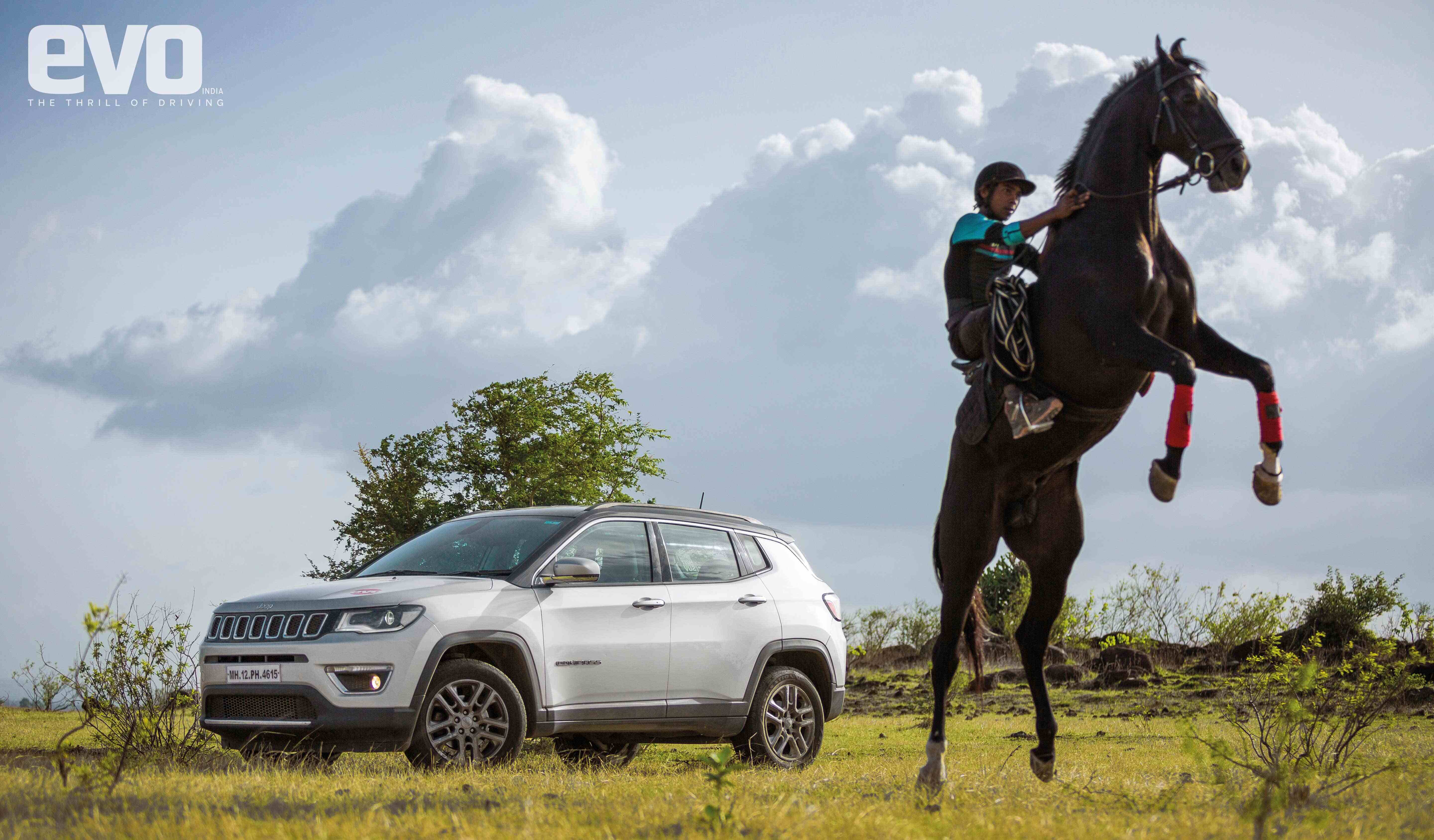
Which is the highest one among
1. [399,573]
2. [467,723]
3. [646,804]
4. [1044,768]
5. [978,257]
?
[978,257]

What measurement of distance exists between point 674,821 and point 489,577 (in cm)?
387

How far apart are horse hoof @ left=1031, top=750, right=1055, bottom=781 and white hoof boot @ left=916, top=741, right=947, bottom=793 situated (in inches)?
20.6

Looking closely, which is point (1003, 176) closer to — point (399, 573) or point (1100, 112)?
point (1100, 112)

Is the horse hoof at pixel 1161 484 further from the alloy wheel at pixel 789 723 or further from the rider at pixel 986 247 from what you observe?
the alloy wheel at pixel 789 723

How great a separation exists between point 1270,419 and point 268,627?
5962mm

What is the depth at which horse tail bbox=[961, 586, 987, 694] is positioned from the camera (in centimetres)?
792

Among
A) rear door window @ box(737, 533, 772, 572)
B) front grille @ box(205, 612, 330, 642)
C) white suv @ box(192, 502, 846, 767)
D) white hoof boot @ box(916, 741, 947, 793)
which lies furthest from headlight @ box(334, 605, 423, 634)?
white hoof boot @ box(916, 741, 947, 793)

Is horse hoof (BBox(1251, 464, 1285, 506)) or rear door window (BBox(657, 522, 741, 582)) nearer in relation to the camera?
horse hoof (BBox(1251, 464, 1285, 506))

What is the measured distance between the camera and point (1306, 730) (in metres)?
8.26

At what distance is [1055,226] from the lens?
623 cm

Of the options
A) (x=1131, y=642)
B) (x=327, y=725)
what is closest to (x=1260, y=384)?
(x=327, y=725)

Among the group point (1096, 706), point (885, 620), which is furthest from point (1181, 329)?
point (885, 620)

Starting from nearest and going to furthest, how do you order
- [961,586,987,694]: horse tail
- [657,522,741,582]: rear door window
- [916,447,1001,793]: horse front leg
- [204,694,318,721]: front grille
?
[916,447,1001,793]: horse front leg
[204,694,318,721]: front grille
[961,586,987,694]: horse tail
[657,522,741,582]: rear door window

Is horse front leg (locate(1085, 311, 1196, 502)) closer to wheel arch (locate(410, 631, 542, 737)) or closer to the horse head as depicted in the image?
the horse head
